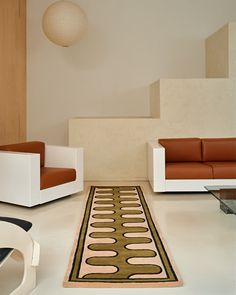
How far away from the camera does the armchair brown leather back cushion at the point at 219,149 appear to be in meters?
6.32

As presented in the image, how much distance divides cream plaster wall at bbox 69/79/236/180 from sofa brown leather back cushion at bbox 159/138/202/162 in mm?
624

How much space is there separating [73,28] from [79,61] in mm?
1715

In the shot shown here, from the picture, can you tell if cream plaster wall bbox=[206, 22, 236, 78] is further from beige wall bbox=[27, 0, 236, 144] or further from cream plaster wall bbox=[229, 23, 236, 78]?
beige wall bbox=[27, 0, 236, 144]

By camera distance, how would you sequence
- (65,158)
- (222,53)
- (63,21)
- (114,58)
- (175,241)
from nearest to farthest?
(175,241) < (65,158) < (63,21) < (222,53) < (114,58)

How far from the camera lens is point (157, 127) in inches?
278

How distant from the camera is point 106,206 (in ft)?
17.1

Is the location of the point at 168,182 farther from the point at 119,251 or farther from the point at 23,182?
the point at 119,251

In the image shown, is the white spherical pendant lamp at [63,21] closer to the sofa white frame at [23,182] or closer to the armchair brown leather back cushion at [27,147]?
the armchair brown leather back cushion at [27,147]

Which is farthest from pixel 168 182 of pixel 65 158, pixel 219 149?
pixel 65 158

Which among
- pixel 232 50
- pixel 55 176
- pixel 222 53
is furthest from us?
pixel 222 53

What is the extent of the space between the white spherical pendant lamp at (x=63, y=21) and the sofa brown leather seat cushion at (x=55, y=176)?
2.11 m

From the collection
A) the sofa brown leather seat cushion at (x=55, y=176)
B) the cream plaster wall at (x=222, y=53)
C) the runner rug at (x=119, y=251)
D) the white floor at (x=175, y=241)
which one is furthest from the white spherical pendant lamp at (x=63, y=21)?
the runner rug at (x=119, y=251)

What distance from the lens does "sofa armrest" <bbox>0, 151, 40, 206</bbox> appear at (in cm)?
494

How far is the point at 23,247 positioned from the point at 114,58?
5.87 metres
